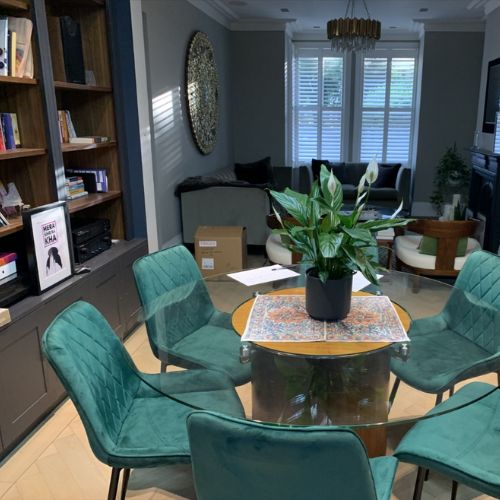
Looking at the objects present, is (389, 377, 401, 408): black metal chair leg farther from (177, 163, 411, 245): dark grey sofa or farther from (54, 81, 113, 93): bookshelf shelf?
(177, 163, 411, 245): dark grey sofa

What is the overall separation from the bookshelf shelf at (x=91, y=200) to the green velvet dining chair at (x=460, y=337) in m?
2.02

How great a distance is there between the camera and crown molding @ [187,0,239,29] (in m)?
5.62

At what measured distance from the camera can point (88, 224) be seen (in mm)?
3059

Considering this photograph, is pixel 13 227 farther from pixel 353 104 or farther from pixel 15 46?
pixel 353 104

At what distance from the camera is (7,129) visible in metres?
2.41

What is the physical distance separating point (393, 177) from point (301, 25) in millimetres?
2655

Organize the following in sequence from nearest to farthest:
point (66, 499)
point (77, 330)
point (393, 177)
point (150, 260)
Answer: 1. point (77, 330)
2. point (66, 499)
3. point (150, 260)
4. point (393, 177)

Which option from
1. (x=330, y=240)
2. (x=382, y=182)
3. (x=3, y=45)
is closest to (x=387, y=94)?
(x=382, y=182)

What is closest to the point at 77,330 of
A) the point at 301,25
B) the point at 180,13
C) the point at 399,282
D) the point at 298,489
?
the point at 298,489

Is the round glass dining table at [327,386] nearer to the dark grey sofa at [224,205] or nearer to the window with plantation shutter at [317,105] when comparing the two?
the dark grey sofa at [224,205]

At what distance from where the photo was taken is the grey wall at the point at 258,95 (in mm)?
7320

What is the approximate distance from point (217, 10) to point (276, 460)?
631 cm

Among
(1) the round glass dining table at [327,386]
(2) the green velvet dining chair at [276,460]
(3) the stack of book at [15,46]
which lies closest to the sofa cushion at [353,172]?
(3) the stack of book at [15,46]

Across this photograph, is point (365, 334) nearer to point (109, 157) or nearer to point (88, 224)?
→ point (88, 224)
